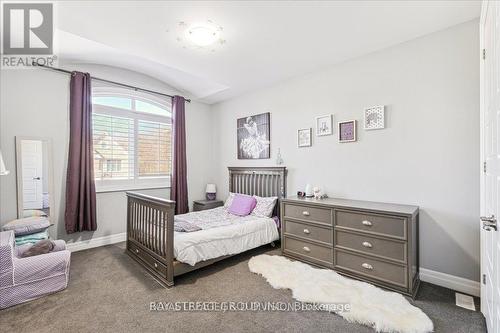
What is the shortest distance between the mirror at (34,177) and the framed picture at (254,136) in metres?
2.84

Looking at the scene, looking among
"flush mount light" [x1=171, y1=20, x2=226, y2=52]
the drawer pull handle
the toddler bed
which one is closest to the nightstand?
the toddler bed

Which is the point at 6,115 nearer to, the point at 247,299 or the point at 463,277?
the point at 247,299

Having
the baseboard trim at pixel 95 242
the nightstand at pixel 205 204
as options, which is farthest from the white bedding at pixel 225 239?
the baseboard trim at pixel 95 242

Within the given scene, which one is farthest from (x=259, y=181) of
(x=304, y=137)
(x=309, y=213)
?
(x=309, y=213)

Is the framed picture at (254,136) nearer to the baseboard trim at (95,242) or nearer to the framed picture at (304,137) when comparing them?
the framed picture at (304,137)

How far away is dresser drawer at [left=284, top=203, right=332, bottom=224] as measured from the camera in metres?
2.78

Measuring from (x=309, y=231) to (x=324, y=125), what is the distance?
143 cm

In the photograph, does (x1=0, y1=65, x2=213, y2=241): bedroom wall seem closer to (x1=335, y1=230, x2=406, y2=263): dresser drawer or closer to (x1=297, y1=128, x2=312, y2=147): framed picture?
(x1=297, y1=128, x2=312, y2=147): framed picture

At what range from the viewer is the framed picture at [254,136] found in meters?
4.09

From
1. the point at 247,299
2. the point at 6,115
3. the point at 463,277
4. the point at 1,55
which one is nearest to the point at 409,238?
the point at 463,277

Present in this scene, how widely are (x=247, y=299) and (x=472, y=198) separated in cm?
230

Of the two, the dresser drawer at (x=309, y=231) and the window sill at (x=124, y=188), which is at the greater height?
the window sill at (x=124, y=188)

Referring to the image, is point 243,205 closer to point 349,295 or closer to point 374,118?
point 349,295

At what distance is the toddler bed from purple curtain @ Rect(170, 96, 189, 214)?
80 cm
